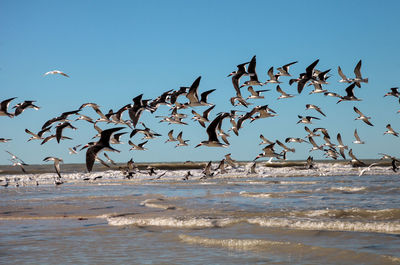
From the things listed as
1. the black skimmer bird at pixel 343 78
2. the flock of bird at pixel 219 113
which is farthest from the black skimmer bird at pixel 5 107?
the black skimmer bird at pixel 343 78

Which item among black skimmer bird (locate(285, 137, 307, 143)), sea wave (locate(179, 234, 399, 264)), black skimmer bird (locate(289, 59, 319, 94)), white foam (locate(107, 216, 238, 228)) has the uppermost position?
black skimmer bird (locate(289, 59, 319, 94))

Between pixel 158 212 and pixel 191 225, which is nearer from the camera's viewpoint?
pixel 191 225

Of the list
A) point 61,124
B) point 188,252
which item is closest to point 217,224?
point 188,252

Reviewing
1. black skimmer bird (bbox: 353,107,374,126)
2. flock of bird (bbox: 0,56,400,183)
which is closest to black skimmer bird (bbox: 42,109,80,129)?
flock of bird (bbox: 0,56,400,183)

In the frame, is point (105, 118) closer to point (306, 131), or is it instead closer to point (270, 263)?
point (306, 131)

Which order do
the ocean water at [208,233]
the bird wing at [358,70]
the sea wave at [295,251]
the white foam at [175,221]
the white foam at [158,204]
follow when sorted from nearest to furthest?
the sea wave at [295,251] < the ocean water at [208,233] < the white foam at [175,221] < the white foam at [158,204] < the bird wing at [358,70]

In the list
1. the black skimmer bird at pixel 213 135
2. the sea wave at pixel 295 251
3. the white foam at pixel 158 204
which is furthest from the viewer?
the white foam at pixel 158 204

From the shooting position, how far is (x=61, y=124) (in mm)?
20656

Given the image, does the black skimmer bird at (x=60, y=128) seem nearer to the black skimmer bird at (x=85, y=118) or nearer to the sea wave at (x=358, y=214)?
the black skimmer bird at (x=85, y=118)

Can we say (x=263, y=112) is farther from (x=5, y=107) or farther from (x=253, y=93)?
(x=5, y=107)

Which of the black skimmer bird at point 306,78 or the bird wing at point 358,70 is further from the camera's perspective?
the bird wing at point 358,70

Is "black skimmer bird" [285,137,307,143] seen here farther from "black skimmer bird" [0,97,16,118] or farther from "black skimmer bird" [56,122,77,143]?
"black skimmer bird" [0,97,16,118]

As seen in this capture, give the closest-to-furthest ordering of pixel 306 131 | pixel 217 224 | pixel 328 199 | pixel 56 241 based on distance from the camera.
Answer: pixel 56 241 → pixel 217 224 → pixel 328 199 → pixel 306 131

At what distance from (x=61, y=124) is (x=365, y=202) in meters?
12.2
